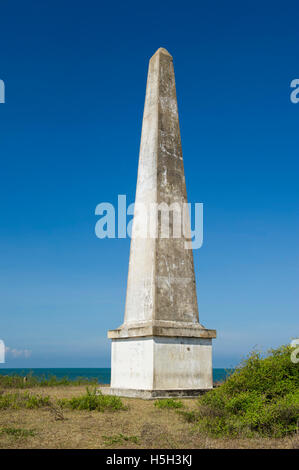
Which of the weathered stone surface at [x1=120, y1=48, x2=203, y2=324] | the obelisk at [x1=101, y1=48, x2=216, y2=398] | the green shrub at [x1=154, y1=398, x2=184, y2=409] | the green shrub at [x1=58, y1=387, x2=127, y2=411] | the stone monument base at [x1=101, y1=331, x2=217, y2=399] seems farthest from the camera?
the weathered stone surface at [x1=120, y1=48, x2=203, y2=324]

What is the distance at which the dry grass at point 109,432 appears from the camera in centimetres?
540

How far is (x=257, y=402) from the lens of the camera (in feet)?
21.0

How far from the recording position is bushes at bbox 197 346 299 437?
19.3 ft

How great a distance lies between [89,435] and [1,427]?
4.60 ft

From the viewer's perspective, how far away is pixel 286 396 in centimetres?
630

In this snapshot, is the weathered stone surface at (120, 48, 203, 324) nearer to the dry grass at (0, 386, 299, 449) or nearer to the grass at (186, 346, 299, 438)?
the dry grass at (0, 386, 299, 449)

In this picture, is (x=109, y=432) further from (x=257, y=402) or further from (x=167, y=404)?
(x=167, y=404)

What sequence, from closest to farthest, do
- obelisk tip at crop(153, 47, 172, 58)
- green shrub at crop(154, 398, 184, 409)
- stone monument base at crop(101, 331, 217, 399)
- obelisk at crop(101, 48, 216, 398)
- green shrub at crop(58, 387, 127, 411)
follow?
green shrub at crop(58, 387, 127, 411)
green shrub at crop(154, 398, 184, 409)
stone monument base at crop(101, 331, 217, 399)
obelisk at crop(101, 48, 216, 398)
obelisk tip at crop(153, 47, 172, 58)

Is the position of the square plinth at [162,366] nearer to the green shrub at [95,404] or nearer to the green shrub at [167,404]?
the green shrub at [167,404]

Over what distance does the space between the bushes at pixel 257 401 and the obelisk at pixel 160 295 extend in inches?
134

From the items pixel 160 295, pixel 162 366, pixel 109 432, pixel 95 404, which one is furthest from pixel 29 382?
pixel 109 432

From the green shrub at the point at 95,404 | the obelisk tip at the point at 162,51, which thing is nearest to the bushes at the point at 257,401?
the green shrub at the point at 95,404
